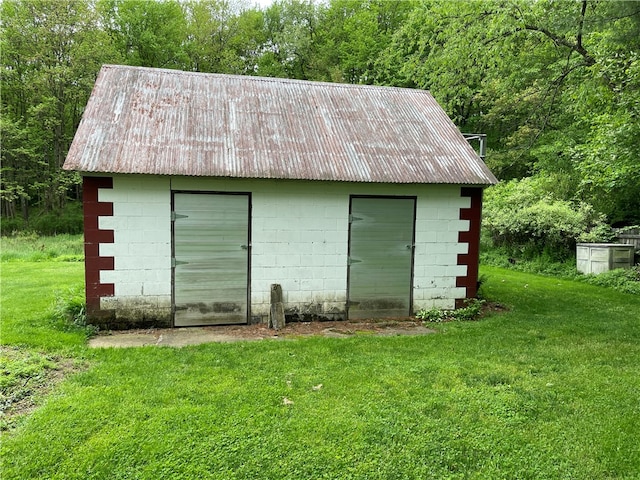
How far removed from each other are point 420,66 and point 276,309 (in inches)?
266

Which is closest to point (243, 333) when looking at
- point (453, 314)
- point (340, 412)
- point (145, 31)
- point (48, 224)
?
point (340, 412)

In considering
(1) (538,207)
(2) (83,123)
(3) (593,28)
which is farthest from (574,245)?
(2) (83,123)

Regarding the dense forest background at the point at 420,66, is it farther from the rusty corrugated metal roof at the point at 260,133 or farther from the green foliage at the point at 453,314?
the green foliage at the point at 453,314

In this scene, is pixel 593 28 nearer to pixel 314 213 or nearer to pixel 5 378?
pixel 314 213

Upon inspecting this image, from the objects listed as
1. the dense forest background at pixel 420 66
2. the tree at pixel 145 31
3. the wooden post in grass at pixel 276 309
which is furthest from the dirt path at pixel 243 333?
the tree at pixel 145 31

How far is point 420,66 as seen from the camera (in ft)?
32.5

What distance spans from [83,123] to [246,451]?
550 cm

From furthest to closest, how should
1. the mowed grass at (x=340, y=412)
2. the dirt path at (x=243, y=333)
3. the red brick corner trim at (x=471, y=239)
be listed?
the red brick corner trim at (x=471, y=239) < the dirt path at (x=243, y=333) < the mowed grass at (x=340, y=412)

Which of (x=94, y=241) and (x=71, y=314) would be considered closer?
(x=94, y=241)

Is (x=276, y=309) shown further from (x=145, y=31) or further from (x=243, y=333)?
(x=145, y=31)

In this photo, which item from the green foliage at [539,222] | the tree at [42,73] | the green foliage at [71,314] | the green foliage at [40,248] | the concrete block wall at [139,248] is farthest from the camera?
the tree at [42,73]

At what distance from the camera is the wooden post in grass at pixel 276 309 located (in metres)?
6.48

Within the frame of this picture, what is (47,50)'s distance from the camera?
70.8ft

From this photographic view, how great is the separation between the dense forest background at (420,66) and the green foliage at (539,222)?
0.07m
